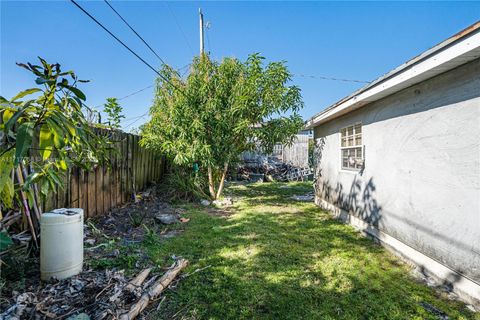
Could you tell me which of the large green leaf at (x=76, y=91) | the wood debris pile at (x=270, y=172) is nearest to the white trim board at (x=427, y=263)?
the large green leaf at (x=76, y=91)

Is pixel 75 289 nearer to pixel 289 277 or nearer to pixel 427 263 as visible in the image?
pixel 289 277

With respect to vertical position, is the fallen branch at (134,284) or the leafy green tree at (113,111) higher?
the leafy green tree at (113,111)

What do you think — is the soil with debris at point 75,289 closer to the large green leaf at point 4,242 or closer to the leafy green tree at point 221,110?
the large green leaf at point 4,242

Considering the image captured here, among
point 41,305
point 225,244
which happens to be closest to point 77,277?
point 41,305

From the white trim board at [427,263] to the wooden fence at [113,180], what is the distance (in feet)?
13.3

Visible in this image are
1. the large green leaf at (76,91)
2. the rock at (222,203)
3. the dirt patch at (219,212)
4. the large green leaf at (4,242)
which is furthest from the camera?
the rock at (222,203)

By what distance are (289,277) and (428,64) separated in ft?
9.62

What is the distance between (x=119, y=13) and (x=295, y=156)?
1235cm

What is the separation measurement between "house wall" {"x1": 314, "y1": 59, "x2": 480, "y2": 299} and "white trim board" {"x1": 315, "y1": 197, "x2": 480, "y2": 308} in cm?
3

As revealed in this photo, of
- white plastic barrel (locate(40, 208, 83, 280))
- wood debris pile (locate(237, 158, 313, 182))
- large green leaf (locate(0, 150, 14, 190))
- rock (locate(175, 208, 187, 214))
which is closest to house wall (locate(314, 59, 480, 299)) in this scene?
large green leaf (locate(0, 150, 14, 190))

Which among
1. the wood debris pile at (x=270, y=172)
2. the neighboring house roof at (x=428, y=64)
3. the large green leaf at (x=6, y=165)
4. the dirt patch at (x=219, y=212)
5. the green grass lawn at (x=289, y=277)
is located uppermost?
the neighboring house roof at (x=428, y=64)

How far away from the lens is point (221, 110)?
6039 mm

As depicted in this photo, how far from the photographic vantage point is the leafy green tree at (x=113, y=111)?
635 centimetres

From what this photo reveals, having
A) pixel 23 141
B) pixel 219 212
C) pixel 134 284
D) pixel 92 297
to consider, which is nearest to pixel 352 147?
pixel 219 212
